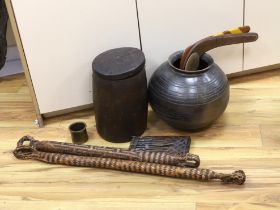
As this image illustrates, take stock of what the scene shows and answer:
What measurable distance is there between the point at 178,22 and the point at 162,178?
749 millimetres

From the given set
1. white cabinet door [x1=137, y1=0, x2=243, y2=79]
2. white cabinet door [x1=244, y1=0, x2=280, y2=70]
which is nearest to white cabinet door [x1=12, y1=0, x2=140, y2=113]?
white cabinet door [x1=137, y1=0, x2=243, y2=79]

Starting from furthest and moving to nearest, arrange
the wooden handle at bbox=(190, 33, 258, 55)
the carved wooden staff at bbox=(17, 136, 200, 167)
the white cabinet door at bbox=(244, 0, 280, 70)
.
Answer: the white cabinet door at bbox=(244, 0, 280, 70)
the wooden handle at bbox=(190, 33, 258, 55)
the carved wooden staff at bbox=(17, 136, 200, 167)

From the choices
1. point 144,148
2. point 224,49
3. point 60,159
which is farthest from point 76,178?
point 224,49

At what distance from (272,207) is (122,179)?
22.5 inches

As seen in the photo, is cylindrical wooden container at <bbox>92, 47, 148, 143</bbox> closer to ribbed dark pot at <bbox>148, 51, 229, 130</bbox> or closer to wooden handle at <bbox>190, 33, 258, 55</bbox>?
ribbed dark pot at <bbox>148, 51, 229, 130</bbox>

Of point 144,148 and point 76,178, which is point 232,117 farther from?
point 76,178

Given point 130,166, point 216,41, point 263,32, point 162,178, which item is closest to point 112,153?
point 130,166

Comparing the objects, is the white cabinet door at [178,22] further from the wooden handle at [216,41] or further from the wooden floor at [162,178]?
the wooden floor at [162,178]

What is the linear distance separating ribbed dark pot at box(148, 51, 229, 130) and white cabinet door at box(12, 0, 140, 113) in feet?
0.87

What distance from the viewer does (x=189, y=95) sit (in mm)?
1622

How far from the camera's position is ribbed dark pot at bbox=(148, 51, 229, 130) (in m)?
1.63

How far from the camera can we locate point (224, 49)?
6.48ft

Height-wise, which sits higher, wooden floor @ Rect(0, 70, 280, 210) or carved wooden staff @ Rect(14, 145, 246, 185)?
carved wooden staff @ Rect(14, 145, 246, 185)

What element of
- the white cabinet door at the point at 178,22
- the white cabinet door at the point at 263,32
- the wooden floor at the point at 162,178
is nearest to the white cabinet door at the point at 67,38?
the white cabinet door at the point at 178,22
